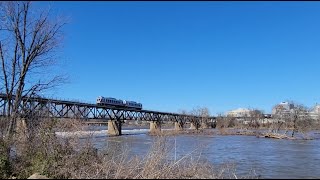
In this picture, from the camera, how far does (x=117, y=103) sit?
141875mm

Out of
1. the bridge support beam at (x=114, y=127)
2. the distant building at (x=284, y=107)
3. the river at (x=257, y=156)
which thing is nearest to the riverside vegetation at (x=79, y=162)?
the river at (x=257, y=156)

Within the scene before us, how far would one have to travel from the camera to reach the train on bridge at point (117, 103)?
13505 centimetres

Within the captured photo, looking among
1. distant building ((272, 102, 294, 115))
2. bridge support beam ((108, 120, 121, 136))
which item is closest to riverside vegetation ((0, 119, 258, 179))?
bridge support beam ((108, 120, 121, 136))

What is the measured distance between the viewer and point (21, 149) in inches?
856

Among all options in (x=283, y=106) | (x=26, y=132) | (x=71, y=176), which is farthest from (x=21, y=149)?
(x=283, y=106)

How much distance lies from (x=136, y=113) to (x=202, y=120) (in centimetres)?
4808

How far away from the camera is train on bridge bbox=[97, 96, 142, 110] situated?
5317 inches

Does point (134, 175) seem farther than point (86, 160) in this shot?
No

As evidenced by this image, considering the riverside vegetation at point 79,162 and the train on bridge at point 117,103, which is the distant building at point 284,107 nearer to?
the train on bridge at point 117,103

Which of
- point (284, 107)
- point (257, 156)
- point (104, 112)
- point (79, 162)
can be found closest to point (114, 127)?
point (104, 112)

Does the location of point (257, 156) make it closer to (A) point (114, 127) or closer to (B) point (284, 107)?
(A) point (114, 127)

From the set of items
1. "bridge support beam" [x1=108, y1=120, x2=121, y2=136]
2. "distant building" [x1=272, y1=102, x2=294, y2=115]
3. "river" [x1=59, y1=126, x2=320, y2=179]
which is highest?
"distant building" [x1=272, y1=102, x2=294, y2=115]

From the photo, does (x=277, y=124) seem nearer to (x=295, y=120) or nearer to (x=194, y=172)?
(x=295, y=120)

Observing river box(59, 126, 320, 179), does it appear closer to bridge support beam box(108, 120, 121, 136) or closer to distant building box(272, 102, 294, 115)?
distant building box(272, 102, 294, 115)
